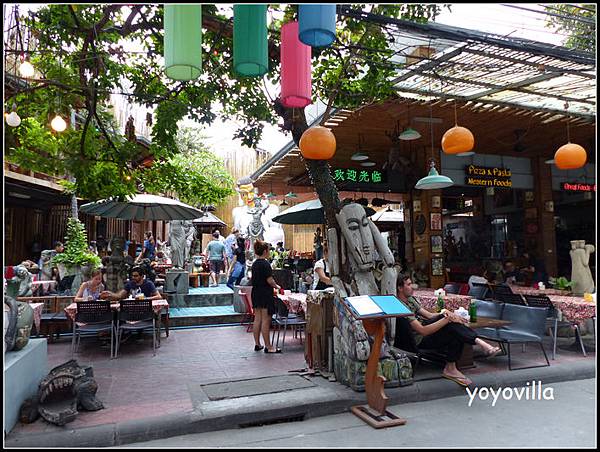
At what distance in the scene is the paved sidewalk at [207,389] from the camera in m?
4.09

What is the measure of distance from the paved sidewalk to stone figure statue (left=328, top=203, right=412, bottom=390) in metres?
0.23

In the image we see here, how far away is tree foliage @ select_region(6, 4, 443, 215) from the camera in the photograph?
6051 mm

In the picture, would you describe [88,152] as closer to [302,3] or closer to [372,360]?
[302,3]

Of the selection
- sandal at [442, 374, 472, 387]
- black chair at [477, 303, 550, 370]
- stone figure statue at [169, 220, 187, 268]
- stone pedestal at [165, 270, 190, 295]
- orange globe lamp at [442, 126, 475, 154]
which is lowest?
sandal at [442, 374, 472, 387]

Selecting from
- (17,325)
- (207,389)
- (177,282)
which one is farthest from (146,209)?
(207,389)

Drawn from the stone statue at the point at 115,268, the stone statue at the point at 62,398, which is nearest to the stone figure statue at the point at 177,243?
the stone statue at the point at 115,268

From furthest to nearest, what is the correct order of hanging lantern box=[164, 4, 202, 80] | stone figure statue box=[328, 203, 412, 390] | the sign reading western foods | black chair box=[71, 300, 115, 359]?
the sign reading western foods < black chair box=[71, 300, 115, 359] < stone figure statue box=[328, 203, 412, 390] < hanging lantern box=[164, 4, 202, 80]

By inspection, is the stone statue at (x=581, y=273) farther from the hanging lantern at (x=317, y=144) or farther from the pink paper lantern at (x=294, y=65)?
the pink paper lantern at (x=294, y=65)

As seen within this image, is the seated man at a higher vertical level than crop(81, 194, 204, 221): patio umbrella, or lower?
lower

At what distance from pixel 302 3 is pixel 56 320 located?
6943 millimetres

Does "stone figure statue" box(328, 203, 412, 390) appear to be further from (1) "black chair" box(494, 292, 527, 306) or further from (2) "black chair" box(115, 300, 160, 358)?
(2) "black chair" box(115, 300, 160, 358)

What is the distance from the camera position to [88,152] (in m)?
6.70

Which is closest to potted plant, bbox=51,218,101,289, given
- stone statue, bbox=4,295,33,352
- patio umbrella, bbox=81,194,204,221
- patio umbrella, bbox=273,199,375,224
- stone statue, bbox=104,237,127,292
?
patio umbrella, bbox=81,194,204,221

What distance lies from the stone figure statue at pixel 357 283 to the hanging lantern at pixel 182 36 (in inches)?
103
